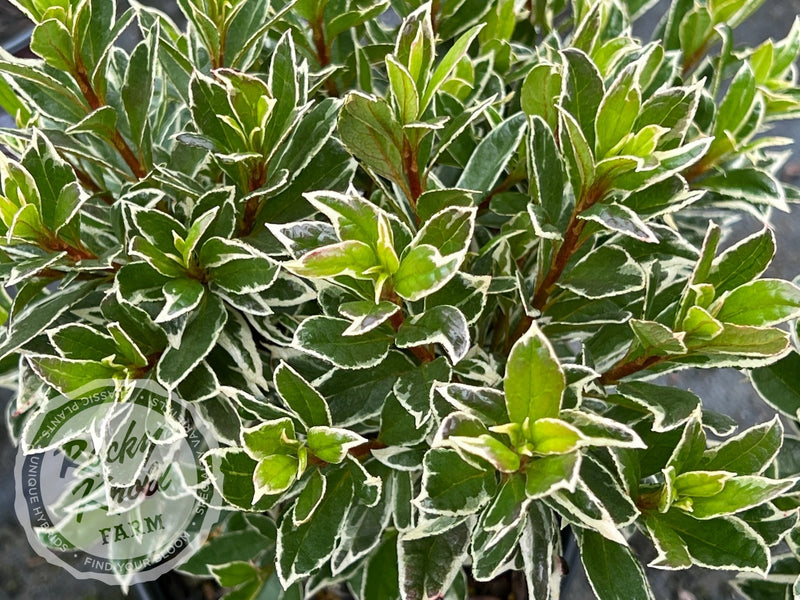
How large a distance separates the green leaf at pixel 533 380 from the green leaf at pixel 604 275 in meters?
0.17

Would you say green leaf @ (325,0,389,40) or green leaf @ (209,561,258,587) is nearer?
green leaf @ (325,0,389,40)

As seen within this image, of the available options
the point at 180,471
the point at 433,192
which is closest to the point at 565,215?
the point at 433,192

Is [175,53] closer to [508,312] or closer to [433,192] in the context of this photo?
[433,192]

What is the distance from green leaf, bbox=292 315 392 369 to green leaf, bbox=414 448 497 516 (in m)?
0.11

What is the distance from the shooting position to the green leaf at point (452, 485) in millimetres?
641

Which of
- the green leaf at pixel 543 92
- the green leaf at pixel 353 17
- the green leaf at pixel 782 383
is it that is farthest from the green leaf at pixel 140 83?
the green leaf at pixel 782 383

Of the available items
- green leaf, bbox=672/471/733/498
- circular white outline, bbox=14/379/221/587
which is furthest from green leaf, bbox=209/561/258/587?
green leaf, bbox=672/471/733/498

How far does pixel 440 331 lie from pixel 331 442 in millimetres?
156

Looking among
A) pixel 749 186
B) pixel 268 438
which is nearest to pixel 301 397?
pixel 268 438

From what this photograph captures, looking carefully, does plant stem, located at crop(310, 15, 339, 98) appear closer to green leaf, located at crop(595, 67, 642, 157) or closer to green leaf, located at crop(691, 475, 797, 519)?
green leaf, located at crop(595, 67, 642, 157)

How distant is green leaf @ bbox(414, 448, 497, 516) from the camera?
0.64 meters

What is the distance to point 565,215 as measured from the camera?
2.52 feet

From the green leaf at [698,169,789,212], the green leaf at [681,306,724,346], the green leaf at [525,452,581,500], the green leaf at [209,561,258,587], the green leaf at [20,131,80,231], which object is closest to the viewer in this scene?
the green leaf at [525,452,581,500]

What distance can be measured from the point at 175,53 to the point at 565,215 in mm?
510
